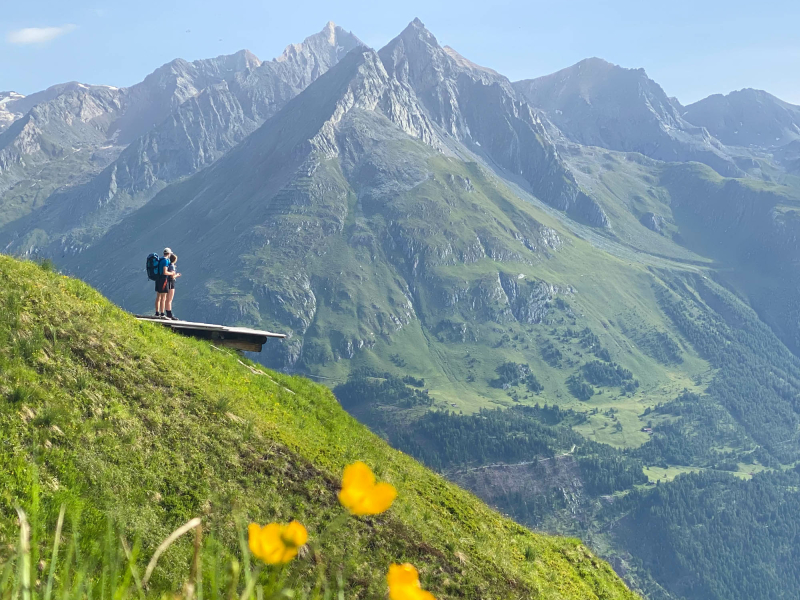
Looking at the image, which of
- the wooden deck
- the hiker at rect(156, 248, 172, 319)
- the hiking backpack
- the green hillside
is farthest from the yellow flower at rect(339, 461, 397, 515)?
the hiking backpack

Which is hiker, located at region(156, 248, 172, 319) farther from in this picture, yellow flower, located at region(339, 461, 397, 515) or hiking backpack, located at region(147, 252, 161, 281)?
yellow flower, located at region(339, 461, 397, 515)

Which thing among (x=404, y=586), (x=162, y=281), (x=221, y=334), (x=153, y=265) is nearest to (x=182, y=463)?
(x=221, y=334)

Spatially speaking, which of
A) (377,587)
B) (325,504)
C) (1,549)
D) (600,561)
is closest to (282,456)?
(325,504)

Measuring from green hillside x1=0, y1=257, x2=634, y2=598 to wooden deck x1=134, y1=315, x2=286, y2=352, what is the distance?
9.82 ft

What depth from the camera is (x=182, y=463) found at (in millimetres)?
14383

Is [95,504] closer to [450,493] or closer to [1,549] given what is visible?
[1,549]

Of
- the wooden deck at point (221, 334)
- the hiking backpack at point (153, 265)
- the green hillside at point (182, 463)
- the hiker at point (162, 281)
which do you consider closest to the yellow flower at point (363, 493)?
the green hillside at point (182, 463)

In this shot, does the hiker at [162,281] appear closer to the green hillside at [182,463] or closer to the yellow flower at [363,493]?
the green hillside at [182,463]

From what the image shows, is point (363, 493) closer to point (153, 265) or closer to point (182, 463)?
point (182, 463)

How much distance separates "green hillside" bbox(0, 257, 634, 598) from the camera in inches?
469

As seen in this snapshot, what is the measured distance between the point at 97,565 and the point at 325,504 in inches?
254

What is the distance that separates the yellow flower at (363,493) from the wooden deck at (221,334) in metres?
21.8

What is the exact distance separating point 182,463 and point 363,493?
13.0m

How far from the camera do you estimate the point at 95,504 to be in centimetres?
1160
